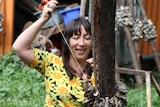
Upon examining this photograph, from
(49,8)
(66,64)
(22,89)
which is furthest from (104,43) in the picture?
(22,89)

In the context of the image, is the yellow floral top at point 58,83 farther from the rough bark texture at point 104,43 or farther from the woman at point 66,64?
the rough bark texture at point 104,43

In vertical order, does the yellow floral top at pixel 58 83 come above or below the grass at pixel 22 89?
above

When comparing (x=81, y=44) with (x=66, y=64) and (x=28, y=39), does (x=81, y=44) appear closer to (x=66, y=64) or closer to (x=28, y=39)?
(x=66, y=64)

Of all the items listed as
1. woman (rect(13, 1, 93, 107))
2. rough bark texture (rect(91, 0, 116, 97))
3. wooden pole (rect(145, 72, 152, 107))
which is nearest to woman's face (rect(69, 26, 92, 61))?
woman (rect(13, 1, 93, 107))

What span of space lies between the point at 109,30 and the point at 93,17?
0.09m

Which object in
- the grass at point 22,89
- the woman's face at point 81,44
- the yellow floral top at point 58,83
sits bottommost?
the grass at point 22,89

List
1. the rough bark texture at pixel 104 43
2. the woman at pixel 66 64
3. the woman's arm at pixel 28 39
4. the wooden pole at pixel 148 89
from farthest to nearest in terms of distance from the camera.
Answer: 1. the wooden pole at pixel 148 89
2. the woman at pixel 66 64
3. the woman's arm at pixel 28 39
4. the rough bark texture at pixel 104 43

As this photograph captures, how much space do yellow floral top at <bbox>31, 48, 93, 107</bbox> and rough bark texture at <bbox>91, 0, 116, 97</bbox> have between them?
789 millimetres

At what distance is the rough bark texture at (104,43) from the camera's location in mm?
1591

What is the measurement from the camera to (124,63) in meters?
7.12

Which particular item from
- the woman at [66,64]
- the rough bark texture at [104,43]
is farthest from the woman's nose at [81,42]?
the rough bark texture at [104,43]

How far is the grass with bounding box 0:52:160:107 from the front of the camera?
4.79m

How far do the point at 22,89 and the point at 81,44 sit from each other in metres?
2.72

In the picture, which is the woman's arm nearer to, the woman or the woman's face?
the woman
